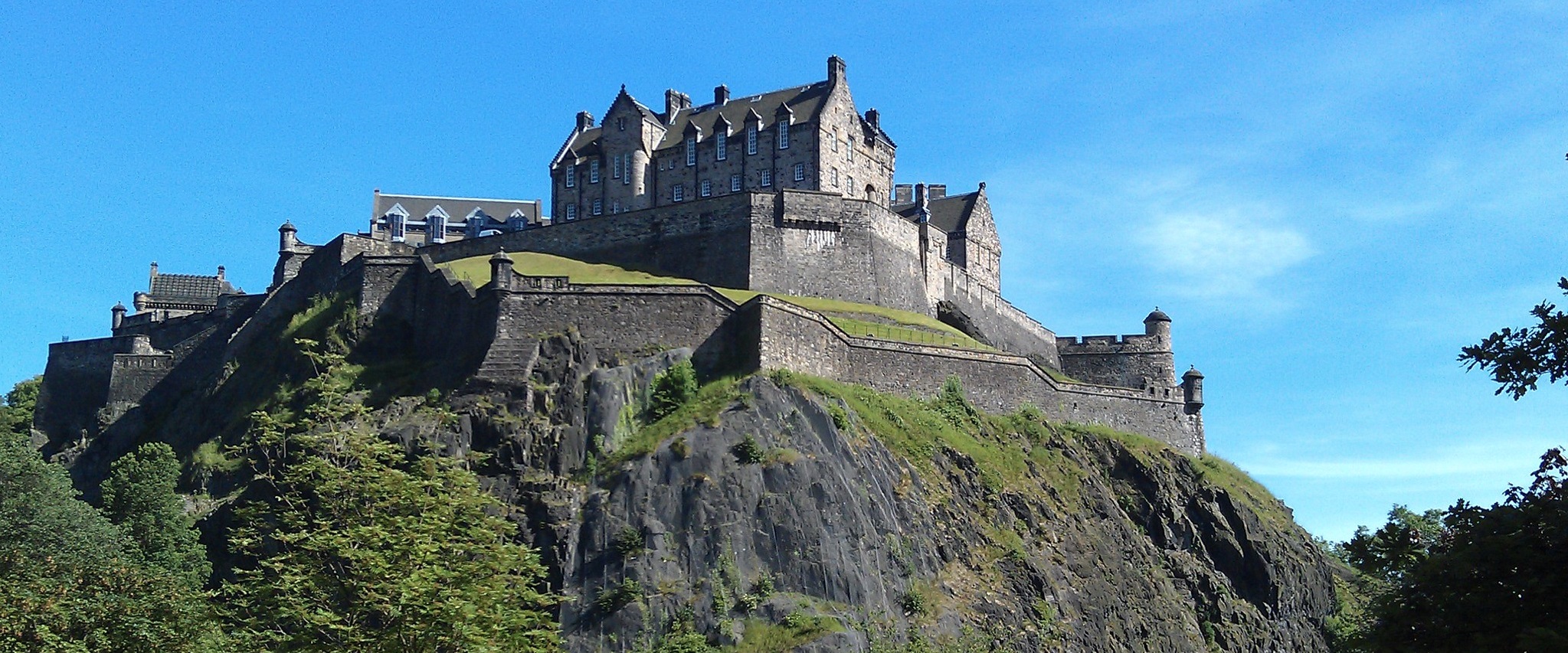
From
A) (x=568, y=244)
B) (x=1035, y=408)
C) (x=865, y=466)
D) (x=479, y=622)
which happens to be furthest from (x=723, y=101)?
(x=479, y=622)

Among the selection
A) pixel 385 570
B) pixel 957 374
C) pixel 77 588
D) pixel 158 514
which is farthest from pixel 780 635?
pixel 158 514

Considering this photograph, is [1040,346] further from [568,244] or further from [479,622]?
[479,622]

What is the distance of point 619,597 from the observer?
47.0 m

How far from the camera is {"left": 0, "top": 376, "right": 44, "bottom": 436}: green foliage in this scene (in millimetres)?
70188

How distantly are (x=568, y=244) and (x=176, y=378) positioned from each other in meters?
18.2

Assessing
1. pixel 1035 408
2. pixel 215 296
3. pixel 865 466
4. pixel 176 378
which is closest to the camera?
pixel 865 466

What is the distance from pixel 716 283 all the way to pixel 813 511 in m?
19.8

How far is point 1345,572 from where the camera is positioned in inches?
2766

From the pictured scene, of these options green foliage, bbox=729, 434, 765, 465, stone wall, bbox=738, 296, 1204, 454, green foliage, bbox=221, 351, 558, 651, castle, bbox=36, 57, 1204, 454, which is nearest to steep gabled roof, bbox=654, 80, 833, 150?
castle, bbox=36, 57, 1204, 454

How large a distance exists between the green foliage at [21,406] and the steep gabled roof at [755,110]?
3260 centimetres

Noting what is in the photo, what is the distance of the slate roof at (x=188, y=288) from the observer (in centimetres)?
8675

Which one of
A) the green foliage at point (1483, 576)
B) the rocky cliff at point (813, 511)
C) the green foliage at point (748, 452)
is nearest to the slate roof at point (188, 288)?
the rocky cliff at point (813, 511)

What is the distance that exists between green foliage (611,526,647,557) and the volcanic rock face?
45 mm

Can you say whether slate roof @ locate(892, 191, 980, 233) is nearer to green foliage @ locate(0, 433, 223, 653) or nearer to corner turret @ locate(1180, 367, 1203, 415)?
corner turret @ locate(1180, 367, 1203, 415)
